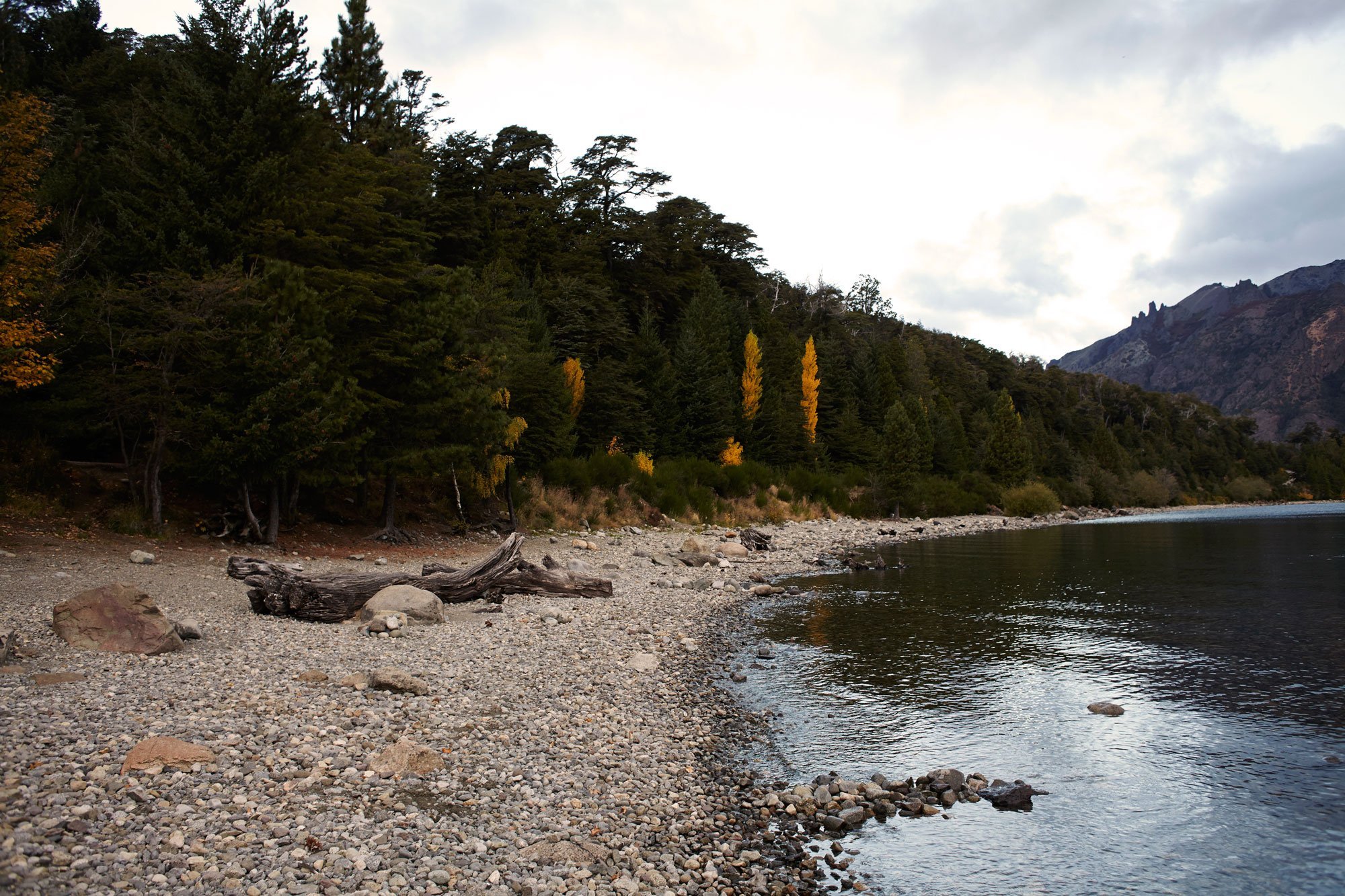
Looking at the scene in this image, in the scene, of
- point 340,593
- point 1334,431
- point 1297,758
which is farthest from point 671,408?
point 1334,431

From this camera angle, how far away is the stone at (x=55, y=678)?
24.9ft

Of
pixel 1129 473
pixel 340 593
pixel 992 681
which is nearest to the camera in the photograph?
pixel 992 681

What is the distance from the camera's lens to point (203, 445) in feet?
58.7

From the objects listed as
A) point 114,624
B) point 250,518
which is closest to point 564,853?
point 114,624

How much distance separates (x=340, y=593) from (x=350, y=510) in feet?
43.3

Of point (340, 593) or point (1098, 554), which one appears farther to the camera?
point (1098, 554)

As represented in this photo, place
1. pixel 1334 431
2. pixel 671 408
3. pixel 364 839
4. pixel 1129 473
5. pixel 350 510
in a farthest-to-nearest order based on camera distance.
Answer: pixel 1334 431, pixel 1129 473, pixel 671 408, pixel 350 510, pixel 364 839

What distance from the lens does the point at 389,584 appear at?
13789 mm

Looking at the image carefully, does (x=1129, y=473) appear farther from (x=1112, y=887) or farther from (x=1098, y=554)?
(x=1112, y=887)

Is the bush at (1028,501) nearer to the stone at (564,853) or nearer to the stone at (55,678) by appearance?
the stone at (564,853)

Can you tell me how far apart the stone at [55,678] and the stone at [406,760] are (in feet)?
12.2

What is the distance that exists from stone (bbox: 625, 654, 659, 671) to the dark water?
161cm

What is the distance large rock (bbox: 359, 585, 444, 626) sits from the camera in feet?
42.1

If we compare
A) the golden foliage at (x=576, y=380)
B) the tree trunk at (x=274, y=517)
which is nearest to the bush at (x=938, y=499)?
the golden foliage at (x=576, y=380)
